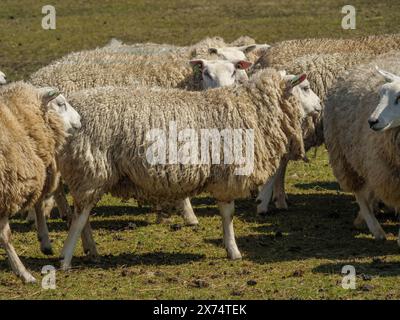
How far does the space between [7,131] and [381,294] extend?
3.32m

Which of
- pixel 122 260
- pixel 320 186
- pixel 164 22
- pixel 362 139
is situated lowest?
pixel 320 186

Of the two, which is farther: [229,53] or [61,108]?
[229,53]

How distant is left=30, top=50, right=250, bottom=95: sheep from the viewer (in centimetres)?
1153

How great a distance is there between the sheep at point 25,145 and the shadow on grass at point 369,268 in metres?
2.48

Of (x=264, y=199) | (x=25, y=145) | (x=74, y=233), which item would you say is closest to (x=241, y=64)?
(x=264, y=199)

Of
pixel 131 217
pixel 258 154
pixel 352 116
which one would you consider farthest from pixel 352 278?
pixel 131 217

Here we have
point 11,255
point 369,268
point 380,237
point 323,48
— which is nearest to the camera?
point 11,255

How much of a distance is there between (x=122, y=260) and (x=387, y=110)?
2.75 meters

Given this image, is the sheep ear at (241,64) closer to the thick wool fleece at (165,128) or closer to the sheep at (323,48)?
the sheep at (323,48)

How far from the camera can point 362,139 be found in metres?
9.89

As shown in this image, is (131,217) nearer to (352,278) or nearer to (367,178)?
(367,178)

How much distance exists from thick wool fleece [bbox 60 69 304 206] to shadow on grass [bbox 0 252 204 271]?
556 millimetres

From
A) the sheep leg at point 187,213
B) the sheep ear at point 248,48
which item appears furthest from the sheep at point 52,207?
the sheep ear at point 248,48

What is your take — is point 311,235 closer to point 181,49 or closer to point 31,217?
point 31,217
